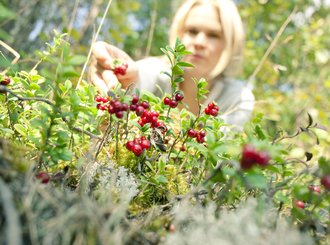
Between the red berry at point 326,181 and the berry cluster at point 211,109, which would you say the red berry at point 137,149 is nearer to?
the berry cluster at point 211,109

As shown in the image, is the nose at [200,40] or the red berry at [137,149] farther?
the nose at [200,40]

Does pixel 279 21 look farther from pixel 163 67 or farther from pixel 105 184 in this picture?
pixel 105 184

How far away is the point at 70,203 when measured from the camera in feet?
1.69

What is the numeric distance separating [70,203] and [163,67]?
5.62 ft

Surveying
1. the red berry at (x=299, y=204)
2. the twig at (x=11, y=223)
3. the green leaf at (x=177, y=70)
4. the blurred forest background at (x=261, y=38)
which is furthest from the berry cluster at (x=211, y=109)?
the blurred forest background at (x=261, y=38)

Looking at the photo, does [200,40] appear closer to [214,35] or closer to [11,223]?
[214,35]

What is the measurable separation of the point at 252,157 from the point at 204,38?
1533 millimetres

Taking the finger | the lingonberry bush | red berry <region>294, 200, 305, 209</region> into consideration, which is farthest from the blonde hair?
red berry <region>294, 200, 305, 209</region>

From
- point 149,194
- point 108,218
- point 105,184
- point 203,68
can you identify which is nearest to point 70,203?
point 108,218

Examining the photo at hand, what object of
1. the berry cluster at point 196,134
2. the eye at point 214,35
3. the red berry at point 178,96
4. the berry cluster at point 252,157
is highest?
the eye at point 214,35

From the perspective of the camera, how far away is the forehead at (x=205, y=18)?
203 cm

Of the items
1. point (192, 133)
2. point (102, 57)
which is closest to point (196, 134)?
point (192, 133)

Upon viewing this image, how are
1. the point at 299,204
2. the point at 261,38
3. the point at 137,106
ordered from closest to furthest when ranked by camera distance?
the point at 299,204 → the point at 137,106 → the point at 261,38

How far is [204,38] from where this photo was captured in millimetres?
1970
